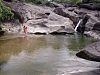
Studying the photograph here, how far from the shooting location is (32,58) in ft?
61.6

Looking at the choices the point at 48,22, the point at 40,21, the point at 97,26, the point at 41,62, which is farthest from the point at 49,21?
the point at 41,62

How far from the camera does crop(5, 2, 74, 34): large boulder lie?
35.6m

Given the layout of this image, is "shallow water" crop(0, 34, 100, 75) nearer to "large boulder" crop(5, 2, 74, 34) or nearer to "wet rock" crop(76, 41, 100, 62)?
"wet rock" crop(76, 41, 100, 62)

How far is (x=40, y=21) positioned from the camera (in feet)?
120

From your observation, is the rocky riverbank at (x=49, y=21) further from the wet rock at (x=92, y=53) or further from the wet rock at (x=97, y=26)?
the wet rock at (x=92, y=53)

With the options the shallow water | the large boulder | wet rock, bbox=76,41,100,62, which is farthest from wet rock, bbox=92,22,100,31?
wet rock, bbox=76,41,100,62

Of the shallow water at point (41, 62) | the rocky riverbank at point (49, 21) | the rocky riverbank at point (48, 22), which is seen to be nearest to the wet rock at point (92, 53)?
the shallow water at point (41, 62)

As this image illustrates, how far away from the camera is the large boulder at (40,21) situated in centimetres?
3562

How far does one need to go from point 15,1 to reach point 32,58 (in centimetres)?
2288

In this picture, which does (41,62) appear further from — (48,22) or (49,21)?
(49,21)

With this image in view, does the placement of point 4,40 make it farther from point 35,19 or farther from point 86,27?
point 86,27

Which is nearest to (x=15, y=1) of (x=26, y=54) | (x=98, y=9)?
(x=98, y=9)

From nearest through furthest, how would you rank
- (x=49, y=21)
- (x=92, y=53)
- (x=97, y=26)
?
(x=92, y=53) < (x=97, y=26) < (x=49, y=21)

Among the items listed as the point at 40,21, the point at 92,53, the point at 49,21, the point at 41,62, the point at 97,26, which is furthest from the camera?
the point at 49,21
